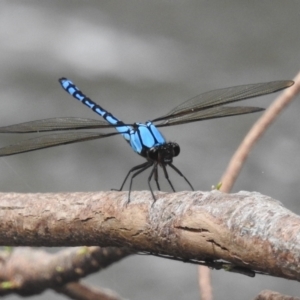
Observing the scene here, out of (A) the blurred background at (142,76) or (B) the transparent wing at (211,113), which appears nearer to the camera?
(B) the transparent wing at (211,113)

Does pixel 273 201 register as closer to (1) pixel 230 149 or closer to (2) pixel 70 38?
(1) pixel 230 149

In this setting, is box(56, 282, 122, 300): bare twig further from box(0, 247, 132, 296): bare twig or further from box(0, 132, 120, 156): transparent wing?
box(0, 132, 120, 156): transparent wing

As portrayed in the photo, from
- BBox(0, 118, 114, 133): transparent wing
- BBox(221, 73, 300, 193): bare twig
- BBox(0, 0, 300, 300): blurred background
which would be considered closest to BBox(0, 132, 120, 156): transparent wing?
BBox(0, 118, 114, 133): transparent wing

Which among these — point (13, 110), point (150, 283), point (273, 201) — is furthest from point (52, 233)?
point (13, 110)

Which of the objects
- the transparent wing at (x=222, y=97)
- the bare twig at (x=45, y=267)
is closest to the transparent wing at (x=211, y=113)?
the transparent wing at (x=222, y=97)

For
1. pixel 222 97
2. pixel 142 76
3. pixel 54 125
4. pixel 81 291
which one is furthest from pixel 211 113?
pixel 142 76

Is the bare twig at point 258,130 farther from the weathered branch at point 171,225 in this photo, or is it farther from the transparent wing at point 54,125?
the weathered branch at point 171,225
